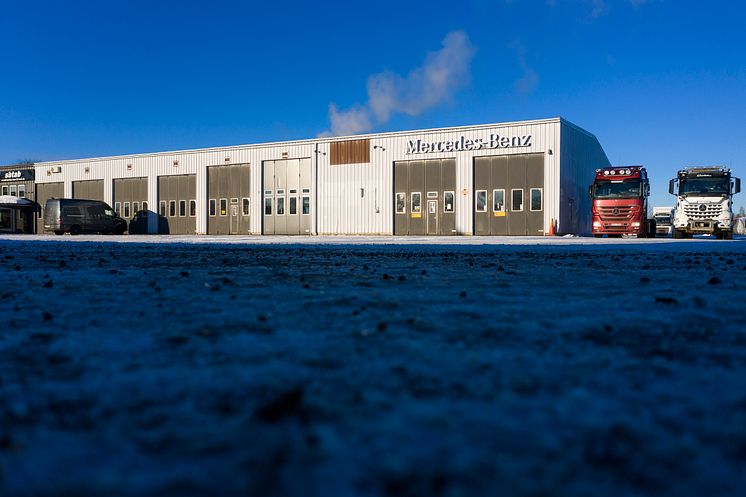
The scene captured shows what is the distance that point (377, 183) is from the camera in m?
32.5

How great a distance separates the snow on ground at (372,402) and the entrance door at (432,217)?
28.5 m

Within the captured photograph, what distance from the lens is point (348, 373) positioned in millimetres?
1467

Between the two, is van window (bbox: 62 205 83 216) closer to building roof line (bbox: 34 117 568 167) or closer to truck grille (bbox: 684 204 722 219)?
building roof line (bbox: 34 117 568 167)

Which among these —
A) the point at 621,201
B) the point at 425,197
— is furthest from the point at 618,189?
the point at 425,197

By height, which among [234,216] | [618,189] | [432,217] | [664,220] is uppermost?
[618,189]

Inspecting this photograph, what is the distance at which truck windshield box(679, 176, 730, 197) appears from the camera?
23.1 metres

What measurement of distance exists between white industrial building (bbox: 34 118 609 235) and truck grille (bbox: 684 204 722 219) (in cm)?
623

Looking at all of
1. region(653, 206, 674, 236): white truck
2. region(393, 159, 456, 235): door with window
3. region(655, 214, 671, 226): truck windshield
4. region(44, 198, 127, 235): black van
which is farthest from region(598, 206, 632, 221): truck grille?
region(44, 198, 127, 235): black van

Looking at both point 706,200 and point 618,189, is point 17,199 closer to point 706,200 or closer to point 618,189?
point 618,189

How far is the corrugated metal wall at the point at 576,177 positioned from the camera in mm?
29234

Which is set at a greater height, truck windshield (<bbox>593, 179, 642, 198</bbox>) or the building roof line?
the building roof line

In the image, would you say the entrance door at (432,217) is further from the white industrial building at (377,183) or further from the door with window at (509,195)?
the door with window at (509,195)

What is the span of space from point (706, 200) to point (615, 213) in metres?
3.51

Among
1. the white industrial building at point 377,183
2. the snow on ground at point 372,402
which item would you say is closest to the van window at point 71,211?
the white industrial building at point 377,183
